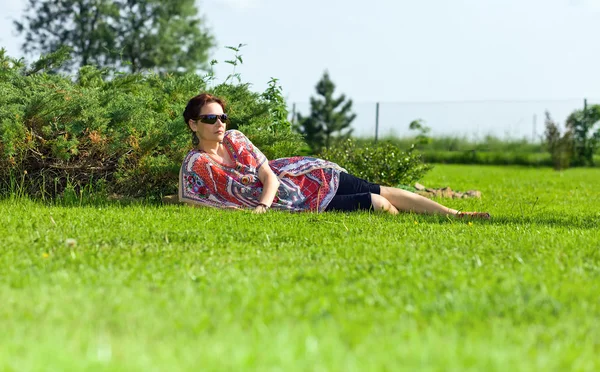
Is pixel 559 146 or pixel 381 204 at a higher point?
pixel 559 146

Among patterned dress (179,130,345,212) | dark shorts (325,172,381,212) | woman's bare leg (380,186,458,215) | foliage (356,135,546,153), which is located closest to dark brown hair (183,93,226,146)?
patterned dress (179,130,345,212)

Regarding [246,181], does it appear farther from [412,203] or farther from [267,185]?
[412,203]

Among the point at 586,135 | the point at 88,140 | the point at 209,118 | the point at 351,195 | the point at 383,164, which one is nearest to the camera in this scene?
the point at 209,118

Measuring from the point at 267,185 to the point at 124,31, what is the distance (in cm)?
3420

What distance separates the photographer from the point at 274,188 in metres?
6.28

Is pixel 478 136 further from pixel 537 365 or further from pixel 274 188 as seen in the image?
pixel 537 365

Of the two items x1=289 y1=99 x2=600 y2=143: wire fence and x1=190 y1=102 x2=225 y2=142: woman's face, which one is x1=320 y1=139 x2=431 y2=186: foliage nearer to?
x1=190 y1=102 x2=225 y2=142: woman's face

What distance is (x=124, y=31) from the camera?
38.2 metres

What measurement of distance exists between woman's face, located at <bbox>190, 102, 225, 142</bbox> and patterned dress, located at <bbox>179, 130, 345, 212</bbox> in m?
0.16

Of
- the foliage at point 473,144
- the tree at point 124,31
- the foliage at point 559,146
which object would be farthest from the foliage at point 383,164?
the tree at point 124,31

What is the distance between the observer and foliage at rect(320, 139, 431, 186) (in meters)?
9.62

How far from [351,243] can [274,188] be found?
1.73 metres

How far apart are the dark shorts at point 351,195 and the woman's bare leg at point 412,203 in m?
0.13

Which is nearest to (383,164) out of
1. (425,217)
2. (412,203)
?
(412,203)
